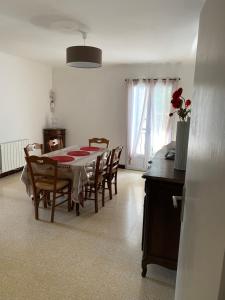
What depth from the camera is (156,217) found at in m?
1.85

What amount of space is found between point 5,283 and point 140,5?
2.78 m

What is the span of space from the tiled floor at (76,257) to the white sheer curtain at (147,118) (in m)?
2.06

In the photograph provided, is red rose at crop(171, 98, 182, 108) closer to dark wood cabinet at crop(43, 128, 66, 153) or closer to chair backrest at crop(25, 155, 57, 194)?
chair backrest at crop(25, 155, 57, 194)

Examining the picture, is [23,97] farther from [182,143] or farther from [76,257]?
[182,143]

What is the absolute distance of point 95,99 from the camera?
5.55 m

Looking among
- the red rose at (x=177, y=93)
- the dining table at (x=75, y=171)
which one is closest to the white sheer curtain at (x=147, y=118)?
the dining table at (x=75, y=171)

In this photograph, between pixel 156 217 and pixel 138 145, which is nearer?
pixel 156 217

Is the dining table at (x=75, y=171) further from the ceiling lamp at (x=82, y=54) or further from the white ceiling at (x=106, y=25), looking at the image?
the white ceiling at (x=106, y=25)

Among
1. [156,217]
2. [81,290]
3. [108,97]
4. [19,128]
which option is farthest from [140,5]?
[19,128]

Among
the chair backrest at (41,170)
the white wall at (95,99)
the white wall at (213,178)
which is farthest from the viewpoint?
the white wall at (95,99)

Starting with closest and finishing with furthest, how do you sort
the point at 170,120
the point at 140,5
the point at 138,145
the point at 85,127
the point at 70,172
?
1. the point at 140,5
2. the point at 70,172
3. the point at 170,120
4. the point at 138,145
5. the point at 85,127

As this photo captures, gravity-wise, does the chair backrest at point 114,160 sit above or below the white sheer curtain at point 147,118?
below

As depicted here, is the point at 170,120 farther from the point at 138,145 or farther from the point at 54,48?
the point at 54,48

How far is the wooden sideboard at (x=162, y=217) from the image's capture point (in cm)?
177
